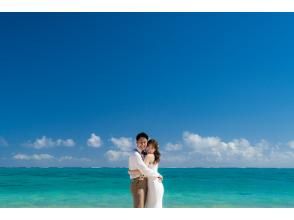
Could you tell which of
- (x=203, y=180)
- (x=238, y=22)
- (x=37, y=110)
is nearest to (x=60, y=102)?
(x=37, y=110)

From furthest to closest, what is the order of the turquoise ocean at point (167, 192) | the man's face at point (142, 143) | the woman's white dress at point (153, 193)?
the turquoise ocean at point (167, 192) → the woman's white dress at point (153, 193) → the man's face at point (142, 143)

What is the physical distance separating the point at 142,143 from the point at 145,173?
25 cm

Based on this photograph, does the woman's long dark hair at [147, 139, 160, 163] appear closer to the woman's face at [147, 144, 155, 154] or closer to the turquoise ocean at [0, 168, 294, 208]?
the woman's face at [147, 144, 155, 154]

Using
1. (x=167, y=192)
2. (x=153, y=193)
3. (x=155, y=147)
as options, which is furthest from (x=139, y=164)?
(x=167, y=192)

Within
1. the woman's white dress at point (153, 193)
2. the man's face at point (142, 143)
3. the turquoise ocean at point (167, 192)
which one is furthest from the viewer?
the turquoise ocean at point (167, 192)

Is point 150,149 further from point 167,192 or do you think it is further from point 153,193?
point 167,192

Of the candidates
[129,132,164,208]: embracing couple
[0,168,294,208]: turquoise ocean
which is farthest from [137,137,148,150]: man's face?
[0,168,294,208]: turquoise ocean

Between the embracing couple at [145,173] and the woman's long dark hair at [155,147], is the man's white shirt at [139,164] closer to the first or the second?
the embracing couple at [145,173]

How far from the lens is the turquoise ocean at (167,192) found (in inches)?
517

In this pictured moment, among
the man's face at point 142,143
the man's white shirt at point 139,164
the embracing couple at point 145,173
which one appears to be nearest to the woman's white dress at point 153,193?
the embracing couple at point 145,173

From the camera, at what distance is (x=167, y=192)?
15914 mm

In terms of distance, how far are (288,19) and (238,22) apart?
4.35 ft

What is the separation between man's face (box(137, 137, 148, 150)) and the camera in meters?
A: 4.42
